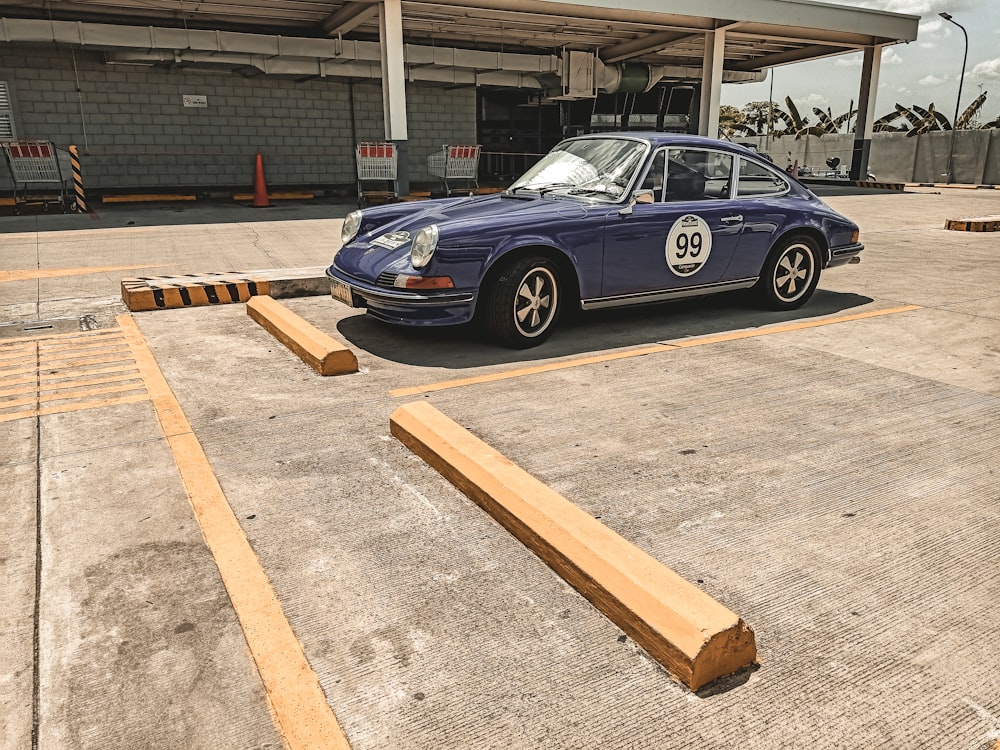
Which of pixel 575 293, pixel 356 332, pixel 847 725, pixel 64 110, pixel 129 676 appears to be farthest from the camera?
pixel 64 110

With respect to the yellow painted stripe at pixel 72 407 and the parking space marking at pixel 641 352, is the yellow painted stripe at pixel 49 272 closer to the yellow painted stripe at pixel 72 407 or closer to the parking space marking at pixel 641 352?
the yellow painted stripe at pixel 72 407

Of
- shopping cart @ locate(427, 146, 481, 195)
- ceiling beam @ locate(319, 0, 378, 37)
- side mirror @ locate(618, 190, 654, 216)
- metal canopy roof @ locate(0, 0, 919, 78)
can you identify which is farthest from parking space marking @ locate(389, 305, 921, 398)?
shopping cart @ locate(427, 146, 481, 195)

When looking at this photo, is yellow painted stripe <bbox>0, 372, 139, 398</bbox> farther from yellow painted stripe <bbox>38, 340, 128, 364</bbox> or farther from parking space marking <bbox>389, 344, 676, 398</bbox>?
parking space marking <bbox>389, 344, 676, 398</bbox>

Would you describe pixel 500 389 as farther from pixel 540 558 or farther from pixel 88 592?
pixel 88 592

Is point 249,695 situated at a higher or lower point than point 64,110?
lower

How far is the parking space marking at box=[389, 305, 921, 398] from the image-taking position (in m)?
4.62

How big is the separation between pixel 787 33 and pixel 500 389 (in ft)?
67.4

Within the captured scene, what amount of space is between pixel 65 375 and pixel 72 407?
→ 73 centimetres

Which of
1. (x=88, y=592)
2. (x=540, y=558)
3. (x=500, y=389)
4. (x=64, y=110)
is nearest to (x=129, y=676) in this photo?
(x=88, y=592)

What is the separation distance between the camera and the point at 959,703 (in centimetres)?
201

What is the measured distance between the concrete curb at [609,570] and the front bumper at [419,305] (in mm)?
1662

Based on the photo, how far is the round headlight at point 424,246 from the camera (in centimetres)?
489

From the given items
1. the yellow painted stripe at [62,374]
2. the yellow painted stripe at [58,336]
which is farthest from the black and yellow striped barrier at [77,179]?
the yellow painted stripe at [62,374]

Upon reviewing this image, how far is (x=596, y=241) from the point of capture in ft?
17.7
